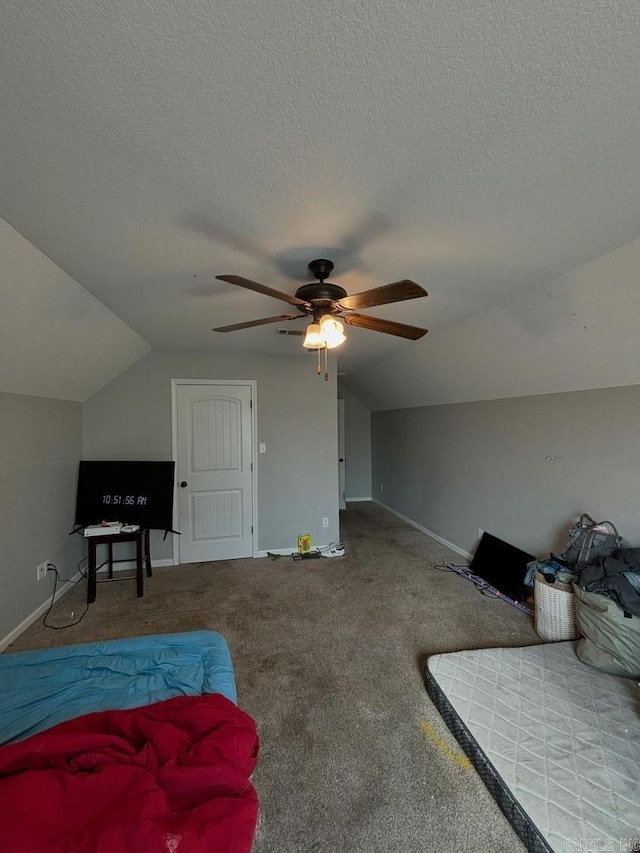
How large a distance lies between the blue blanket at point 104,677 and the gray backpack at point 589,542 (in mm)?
2429

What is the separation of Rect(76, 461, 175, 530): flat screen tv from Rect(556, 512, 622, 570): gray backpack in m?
3.36

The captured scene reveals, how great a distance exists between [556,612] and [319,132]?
9.88 feet

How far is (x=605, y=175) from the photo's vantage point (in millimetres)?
1306

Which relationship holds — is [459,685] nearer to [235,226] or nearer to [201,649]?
[201,649]

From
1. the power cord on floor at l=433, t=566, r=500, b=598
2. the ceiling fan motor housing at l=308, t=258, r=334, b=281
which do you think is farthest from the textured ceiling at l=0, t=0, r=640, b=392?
the power cord on floor at l=433, t=566, r=500, b=598

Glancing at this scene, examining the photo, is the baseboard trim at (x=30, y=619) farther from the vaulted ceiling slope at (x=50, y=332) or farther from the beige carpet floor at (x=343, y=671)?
the vaulted ceiling slope at (x=50, y=332)

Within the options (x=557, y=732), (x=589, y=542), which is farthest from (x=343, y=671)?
(x=589, y=542)

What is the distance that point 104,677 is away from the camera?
5.73 feet

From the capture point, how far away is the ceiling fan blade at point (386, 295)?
1.54m

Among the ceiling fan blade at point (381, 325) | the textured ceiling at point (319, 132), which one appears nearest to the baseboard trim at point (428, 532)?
the ceiling fan blade at point (381, 325)

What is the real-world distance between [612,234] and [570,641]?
7.89ft

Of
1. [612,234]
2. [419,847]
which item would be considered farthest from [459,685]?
[612,234]

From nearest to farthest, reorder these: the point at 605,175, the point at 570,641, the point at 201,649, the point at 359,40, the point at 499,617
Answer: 1. the point at 359,40
2. the point at 605,175
3. the point at 201,649
4. the point at 570,641
5. the point at 499,617

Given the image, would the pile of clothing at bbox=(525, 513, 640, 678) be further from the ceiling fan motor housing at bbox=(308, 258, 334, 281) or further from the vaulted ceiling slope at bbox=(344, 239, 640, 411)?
the ceiling fan motor housing at bbox=(308, 258, 334, 281)
